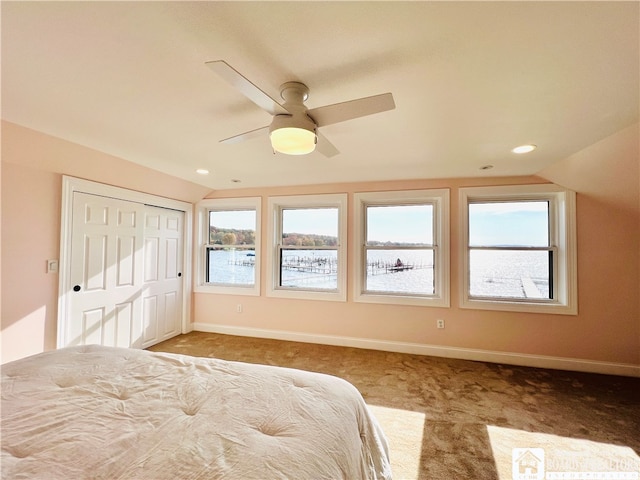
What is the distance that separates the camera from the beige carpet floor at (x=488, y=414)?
1.65 m

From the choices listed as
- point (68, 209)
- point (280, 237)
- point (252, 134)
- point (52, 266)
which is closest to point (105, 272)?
point (52, 266)

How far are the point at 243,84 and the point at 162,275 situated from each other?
347 centimetres

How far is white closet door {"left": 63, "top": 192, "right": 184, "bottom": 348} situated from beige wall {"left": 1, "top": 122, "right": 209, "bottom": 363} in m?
0.18

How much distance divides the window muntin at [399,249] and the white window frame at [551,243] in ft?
1.31

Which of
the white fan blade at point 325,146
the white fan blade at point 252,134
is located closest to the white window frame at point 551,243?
the white fan blade at point 325,146

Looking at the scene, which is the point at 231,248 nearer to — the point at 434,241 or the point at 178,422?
the point at 434,241

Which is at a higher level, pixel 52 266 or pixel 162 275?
pixel 52 266

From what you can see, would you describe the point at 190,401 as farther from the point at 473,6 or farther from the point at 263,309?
the point at 263,309

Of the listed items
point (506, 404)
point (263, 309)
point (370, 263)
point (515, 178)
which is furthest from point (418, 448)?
point (515, 178)

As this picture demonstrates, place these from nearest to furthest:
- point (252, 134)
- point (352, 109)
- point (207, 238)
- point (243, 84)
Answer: point (243, 84), point (352, 109), point (252, 134), point (207, 238)

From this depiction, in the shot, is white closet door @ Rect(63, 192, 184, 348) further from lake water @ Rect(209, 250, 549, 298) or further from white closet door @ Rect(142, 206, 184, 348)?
lake water @ Rect(209, 250, 549, 298)

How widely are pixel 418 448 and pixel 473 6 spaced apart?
241cm

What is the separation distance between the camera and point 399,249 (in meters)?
3.64

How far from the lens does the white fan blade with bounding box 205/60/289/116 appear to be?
980 mm
